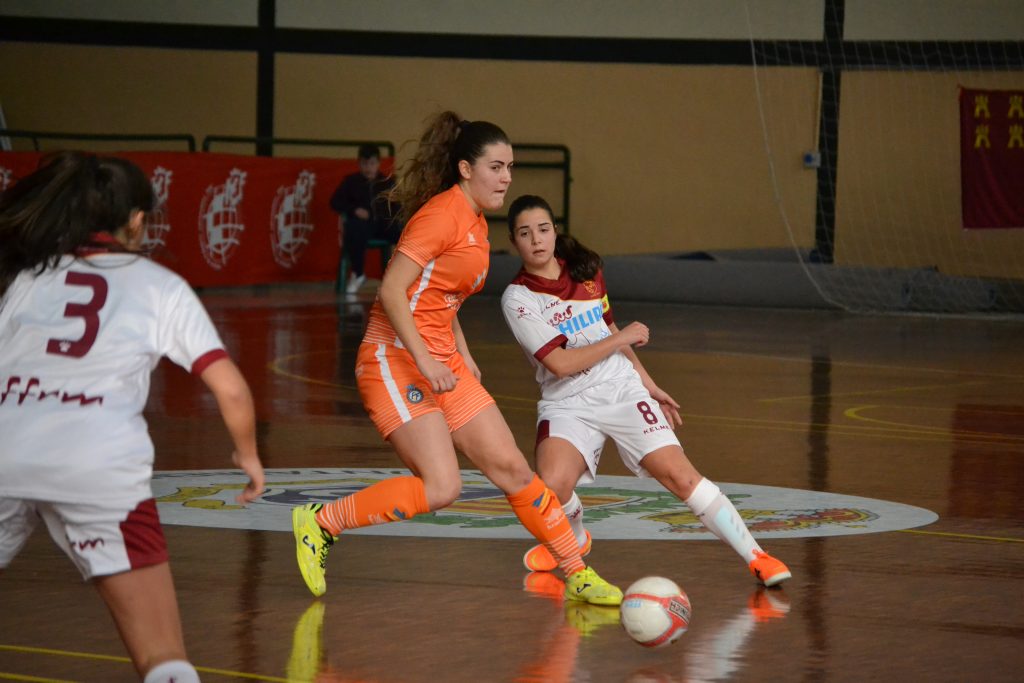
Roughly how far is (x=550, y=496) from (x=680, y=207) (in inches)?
835

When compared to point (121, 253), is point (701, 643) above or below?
below

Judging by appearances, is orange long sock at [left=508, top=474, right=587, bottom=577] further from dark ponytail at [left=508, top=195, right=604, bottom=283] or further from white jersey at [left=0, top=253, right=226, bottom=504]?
white jersey at [left=0, top=253, right=226, bottom=504]

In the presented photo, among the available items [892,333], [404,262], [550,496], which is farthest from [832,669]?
[892,333]

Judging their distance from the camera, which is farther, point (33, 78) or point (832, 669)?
point (33, 78)

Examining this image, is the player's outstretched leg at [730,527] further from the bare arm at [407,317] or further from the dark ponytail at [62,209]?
the dark ponytail at [62,209]

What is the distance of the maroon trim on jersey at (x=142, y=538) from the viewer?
3.81 metres

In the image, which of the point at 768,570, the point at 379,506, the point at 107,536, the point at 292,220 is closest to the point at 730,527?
the point at 768,570

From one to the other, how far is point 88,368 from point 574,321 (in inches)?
114

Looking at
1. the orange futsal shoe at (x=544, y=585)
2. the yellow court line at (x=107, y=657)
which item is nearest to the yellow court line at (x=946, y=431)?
the orange futsal shoe at (x=544, y=585)

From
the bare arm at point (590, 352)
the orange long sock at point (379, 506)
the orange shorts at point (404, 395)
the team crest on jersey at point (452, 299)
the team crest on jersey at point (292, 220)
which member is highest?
the team crest on jersey at point (292, 220)

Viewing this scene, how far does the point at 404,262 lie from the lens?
18.8ft

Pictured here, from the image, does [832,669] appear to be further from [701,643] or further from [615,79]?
[615,79]

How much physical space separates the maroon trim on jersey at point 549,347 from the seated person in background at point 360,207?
15194 millimetres

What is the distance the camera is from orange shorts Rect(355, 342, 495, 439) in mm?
5785
